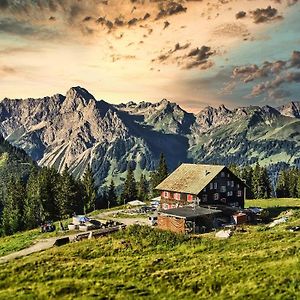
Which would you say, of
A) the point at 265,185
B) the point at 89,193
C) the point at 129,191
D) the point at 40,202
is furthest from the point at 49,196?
the point at 265,185

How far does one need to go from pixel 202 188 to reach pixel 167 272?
52.7m

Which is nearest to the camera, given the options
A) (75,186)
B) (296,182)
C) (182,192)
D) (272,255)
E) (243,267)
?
(243,267)

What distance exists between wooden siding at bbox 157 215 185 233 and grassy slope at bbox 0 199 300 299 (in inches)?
673

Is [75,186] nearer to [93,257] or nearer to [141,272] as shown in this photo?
[93,257]

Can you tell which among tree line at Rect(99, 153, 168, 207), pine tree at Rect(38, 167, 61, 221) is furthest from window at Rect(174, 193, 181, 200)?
tree line at Rect(99, 153, 168, 207)

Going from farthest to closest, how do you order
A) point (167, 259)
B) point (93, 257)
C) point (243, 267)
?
point (93, 257), point (167, 259), point (243, 267)

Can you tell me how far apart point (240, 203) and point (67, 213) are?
159 feet

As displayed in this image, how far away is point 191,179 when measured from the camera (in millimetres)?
90938

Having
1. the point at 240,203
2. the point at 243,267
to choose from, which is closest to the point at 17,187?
the point at 240,203

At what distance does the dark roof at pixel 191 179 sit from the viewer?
286ft

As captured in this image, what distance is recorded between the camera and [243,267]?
3381cm

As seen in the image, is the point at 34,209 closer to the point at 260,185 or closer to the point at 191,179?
the point at 191,179

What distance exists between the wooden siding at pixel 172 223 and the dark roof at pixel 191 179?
16373 mm

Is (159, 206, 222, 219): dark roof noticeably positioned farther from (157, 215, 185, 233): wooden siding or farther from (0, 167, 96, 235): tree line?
(0, 167, 96, 235): tree line
